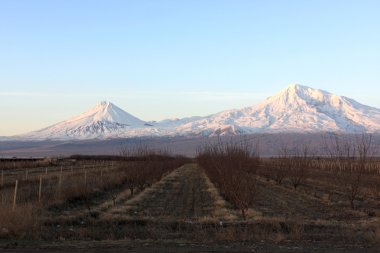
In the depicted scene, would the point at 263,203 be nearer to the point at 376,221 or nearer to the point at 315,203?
the point at 315,203

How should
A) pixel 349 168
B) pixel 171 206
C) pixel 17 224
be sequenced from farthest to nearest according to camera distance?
pixel 171 206 → pixel 349 168 → pixel 17 224

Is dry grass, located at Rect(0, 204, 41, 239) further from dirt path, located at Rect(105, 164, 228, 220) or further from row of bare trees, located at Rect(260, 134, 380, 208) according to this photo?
row of bare trees, located at Rect(260, 134, 380, 208)

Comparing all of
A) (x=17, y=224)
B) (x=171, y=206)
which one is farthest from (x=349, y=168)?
(x=17, y=224)

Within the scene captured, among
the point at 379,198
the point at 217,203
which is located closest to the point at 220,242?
the point at 217,203

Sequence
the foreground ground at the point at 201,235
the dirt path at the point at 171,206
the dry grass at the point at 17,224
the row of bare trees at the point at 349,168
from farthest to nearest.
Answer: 1. the row of bare trees at the point at 349,168
2. the dirt path at the point at 171,206
3. the dry grass at the point at 17,224
4. the foreground ground at the point at 201,235

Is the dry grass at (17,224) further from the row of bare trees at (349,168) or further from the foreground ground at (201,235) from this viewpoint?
the row of bare trees at (349,168)

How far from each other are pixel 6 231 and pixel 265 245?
650cm

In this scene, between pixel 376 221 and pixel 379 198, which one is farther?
pixel 379 198

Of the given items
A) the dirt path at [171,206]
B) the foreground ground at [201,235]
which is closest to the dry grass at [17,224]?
the foreground ground at [201,235]

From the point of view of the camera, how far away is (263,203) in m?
24.9

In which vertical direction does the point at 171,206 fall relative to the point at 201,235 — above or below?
below

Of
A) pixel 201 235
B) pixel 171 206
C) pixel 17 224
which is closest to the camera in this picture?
pixel 201 235

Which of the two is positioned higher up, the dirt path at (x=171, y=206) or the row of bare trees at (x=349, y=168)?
the row of bare trees at (x=349, y=168)

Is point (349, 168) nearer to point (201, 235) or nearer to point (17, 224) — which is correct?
point (201, 235)
